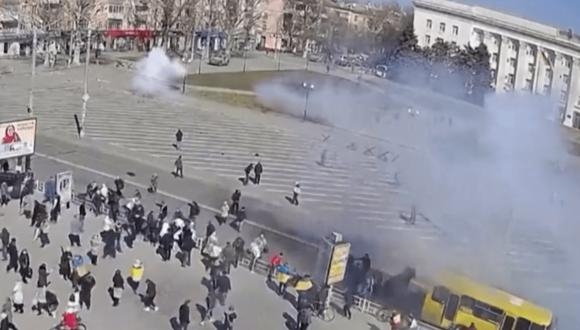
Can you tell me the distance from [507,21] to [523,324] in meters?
18.8

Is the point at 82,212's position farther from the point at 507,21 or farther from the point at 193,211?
the point at 507,21

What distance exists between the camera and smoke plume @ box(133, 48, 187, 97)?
61.6m

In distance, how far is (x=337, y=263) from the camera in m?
24.1

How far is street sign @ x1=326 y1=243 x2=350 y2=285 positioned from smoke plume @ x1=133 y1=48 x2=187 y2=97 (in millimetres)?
37172

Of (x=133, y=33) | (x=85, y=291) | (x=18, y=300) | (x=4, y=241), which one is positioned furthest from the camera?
(x=133, y=33)

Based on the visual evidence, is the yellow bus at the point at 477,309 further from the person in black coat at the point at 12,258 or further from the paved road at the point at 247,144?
Answer: the person in black coat at the point at 12,258

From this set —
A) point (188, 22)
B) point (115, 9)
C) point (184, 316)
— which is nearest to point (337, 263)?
point (184, 316)

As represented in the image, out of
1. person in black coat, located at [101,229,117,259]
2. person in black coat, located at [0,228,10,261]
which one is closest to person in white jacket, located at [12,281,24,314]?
person in black coat, located at [0,228,10,261]

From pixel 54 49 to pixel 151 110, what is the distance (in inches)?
870

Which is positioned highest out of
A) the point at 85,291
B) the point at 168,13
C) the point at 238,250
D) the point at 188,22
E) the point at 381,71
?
the point at 168,13

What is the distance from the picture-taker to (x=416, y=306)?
82.6ft

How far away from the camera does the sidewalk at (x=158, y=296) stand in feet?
75.9

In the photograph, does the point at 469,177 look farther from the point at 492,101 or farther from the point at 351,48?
the point at 351,48

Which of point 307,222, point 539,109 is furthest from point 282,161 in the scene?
point 539,109
